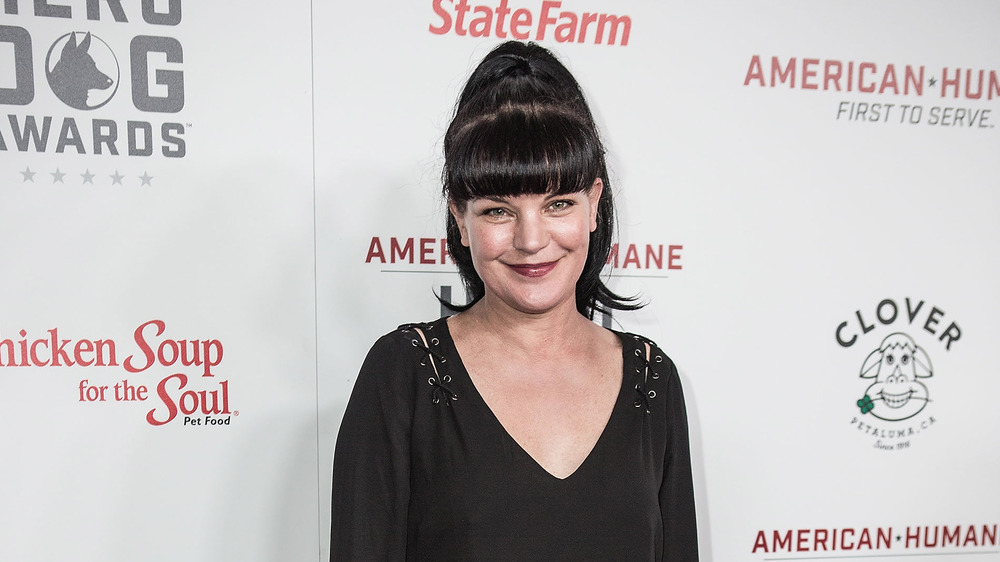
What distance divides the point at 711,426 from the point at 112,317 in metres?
1.18

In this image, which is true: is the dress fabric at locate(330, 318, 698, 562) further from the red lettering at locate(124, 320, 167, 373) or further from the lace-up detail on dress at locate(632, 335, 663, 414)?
the red lettering at locate(124, 320, 167, 373)

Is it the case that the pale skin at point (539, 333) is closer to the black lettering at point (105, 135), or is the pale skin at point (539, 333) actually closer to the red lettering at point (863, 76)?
the black lettering at point (105, 135)

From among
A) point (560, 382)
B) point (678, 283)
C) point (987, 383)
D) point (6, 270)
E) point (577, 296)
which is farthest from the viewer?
point (987, 383)

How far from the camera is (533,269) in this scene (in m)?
0.85

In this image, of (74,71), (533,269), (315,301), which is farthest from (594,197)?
(74,71)

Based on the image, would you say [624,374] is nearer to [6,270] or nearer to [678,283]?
[678,283]

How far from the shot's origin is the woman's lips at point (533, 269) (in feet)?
2.79

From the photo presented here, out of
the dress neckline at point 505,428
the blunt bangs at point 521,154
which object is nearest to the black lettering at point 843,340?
the dress neckline at point 505,428

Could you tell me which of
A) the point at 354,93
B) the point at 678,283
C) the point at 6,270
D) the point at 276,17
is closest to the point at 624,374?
the point at 678,283

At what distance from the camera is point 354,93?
1.38m

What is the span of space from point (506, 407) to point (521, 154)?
0.30 m

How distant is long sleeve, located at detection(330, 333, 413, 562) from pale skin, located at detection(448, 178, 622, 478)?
0.10 m

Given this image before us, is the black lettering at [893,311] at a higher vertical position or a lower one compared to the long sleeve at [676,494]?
higher

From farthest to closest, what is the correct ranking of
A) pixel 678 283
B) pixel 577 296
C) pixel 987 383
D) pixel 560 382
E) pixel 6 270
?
pixel 987 383, pixel 678 283, pixel 6 270, pixel 577 296, pixel 560 382
